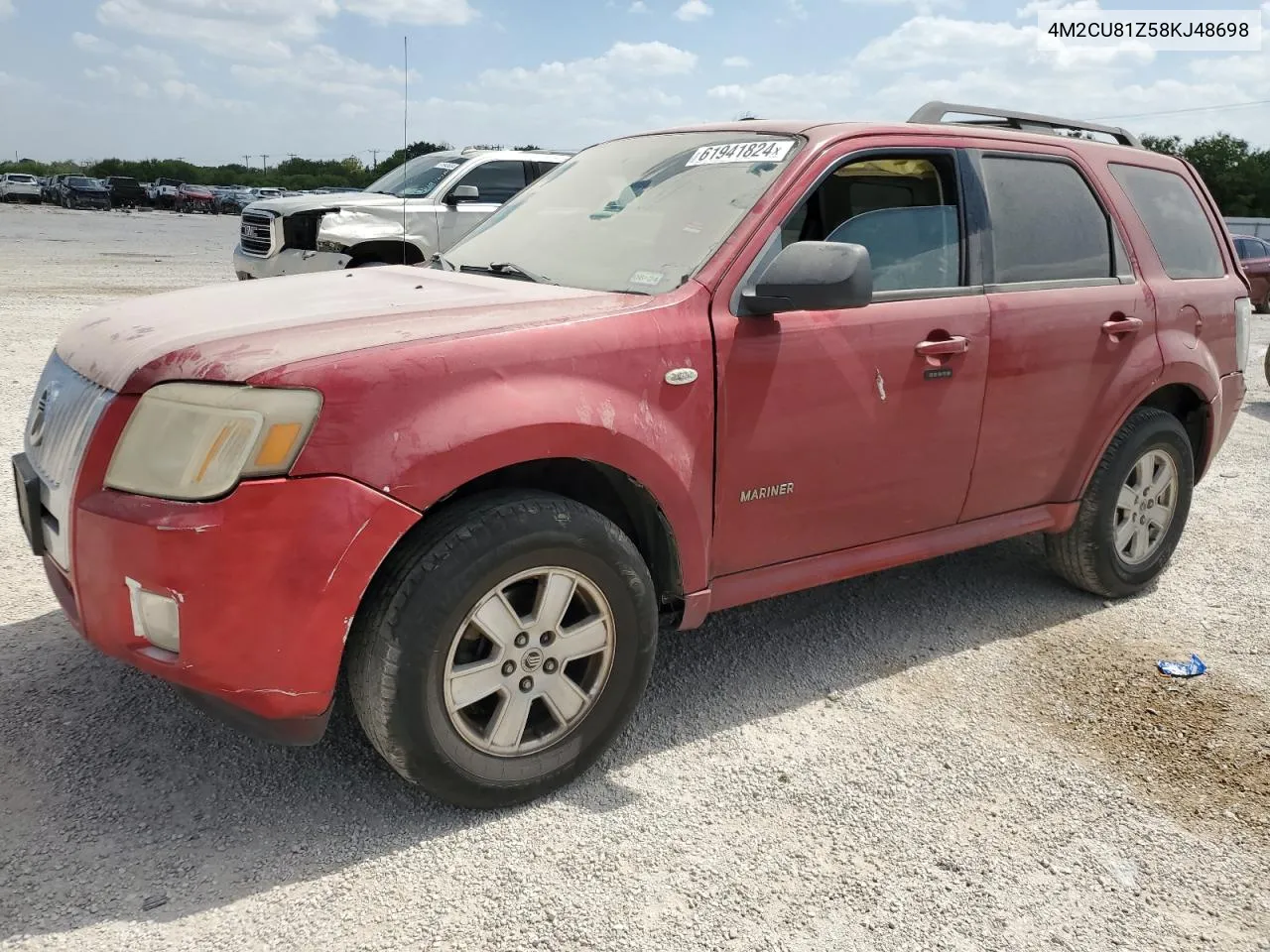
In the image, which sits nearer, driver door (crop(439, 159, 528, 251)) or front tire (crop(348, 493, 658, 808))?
front tire (crop(348, 493, 658, 808))

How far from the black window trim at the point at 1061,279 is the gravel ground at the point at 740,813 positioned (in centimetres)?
140

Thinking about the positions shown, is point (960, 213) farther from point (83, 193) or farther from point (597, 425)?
point (83, 193)

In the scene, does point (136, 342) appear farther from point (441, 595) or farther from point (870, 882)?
point (870, 882)

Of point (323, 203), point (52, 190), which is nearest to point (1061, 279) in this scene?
point (323, 203)

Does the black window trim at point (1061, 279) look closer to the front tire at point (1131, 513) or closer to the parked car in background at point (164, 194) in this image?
the front tire at point (1131, 513)

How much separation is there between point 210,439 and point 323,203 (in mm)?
9431

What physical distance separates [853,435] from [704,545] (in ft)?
2.17

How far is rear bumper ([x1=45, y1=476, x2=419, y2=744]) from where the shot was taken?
2.33 metres

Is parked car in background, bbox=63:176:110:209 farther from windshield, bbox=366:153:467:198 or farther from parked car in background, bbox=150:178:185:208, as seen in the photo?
windshield, bbox=366:153:467:198

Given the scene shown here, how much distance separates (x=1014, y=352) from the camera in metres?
3.78

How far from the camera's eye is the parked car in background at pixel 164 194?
55.3m

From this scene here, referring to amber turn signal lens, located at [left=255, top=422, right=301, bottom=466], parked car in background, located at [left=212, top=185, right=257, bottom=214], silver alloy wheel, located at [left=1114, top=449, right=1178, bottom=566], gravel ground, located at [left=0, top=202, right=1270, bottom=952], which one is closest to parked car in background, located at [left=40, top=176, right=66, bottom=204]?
parked car in background, located at [left=212, top=185, right=257, bottom=214]

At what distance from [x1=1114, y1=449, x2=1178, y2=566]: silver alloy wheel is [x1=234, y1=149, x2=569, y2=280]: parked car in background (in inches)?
299

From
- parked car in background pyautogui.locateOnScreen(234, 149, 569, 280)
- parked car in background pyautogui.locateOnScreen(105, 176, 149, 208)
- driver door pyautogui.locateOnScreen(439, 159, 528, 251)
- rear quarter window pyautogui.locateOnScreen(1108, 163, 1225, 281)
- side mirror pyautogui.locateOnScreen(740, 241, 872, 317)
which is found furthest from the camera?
parked car in background pyautogui.locateOnScreen(105, 176, 149, 208)
